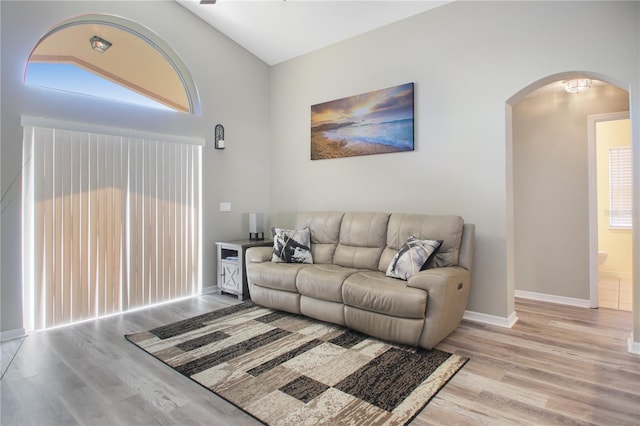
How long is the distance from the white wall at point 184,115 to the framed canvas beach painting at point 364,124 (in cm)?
97

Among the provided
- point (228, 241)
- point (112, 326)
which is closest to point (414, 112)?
point (228, 241)

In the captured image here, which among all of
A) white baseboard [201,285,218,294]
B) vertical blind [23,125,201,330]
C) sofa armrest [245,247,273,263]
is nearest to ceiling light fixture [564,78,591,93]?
sofa armrest [245,247,273,263]

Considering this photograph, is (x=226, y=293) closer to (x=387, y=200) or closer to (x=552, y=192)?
(x=387, y=200)

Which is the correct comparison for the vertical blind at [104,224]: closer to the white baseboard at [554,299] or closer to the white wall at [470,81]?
the white wall at [470,81]

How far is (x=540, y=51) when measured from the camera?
3.07 metres

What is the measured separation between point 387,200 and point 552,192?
6.33ft

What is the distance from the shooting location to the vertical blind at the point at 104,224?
314 centimetres

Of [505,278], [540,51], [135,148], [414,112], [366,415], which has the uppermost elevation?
[540,51]

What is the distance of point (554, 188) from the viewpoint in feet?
13.4

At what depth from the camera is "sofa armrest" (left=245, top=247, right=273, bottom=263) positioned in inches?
152

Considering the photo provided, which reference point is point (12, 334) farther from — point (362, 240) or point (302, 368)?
point (362, 240)

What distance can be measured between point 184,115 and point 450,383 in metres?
3.81

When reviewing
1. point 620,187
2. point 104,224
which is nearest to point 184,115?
point 104,224

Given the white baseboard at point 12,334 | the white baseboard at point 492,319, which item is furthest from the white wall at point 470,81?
the white baseboard at point 12,334
